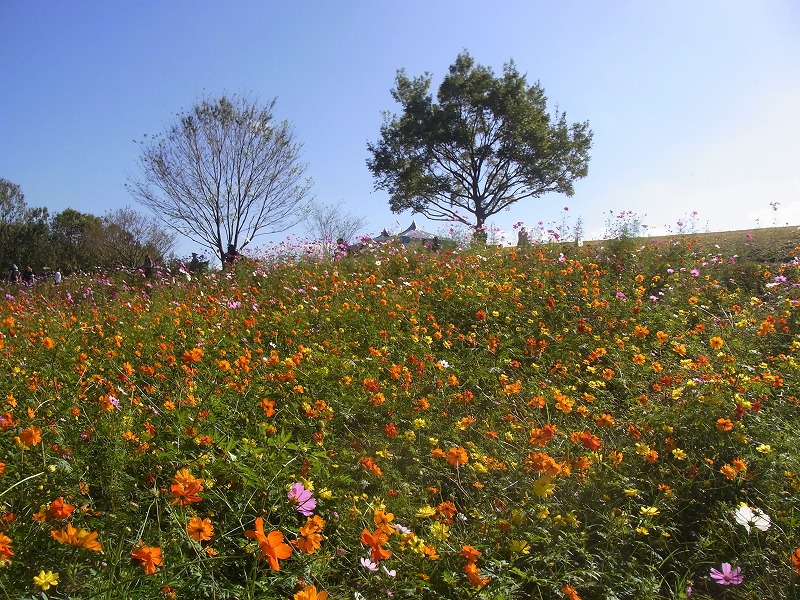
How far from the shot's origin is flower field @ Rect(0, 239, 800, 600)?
1.50 meters

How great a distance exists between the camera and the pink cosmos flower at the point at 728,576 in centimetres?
166

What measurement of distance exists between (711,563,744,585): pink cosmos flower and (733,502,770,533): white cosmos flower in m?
0.20

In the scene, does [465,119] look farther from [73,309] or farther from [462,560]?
[462,560]

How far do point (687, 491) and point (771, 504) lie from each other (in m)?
0.29

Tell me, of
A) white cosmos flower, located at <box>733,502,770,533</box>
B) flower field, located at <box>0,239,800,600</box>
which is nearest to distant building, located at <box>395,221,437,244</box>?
flower field, located at <box>0,239,800,600</box>

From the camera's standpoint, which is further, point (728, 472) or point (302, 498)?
point (728, 472)

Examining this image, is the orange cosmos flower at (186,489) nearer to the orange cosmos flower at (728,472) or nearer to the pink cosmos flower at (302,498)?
the pink cosmos flower at (302,498)

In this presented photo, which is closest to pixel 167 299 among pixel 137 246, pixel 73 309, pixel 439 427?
pixel 73 309

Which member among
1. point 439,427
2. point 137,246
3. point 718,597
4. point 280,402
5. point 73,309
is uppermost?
point 137,246

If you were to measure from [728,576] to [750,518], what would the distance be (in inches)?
12.2

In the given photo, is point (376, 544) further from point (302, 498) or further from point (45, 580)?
point (45, 580)

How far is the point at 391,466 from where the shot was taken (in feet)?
7.45

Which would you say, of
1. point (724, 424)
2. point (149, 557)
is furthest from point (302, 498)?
point (724, 424)

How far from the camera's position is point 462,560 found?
176cm
